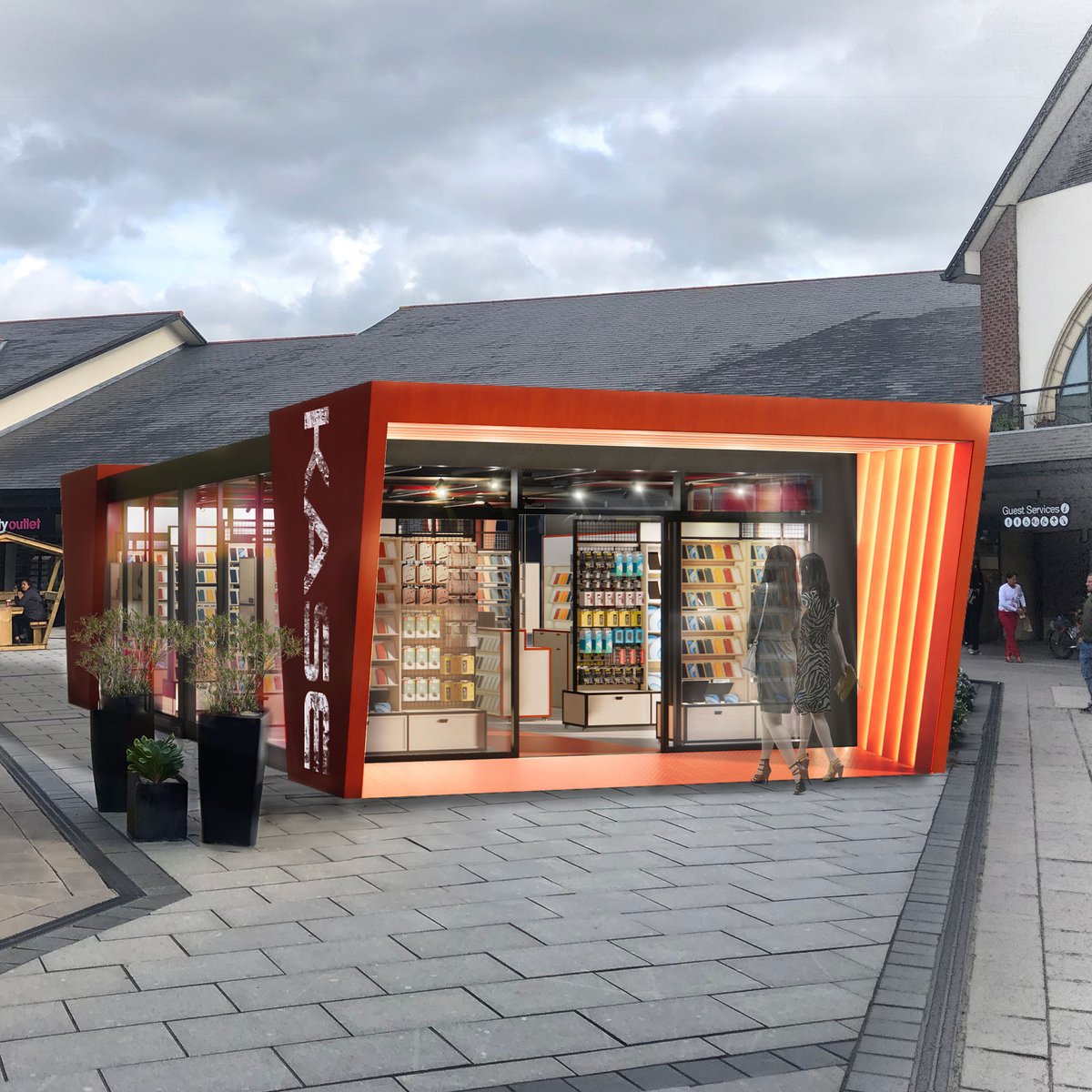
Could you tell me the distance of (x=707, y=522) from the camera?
439 inches

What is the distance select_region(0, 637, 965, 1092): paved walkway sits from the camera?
426 centimetres

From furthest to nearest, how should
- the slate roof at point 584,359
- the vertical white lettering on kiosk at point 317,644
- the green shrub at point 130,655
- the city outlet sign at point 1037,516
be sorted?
1. the slate roof at point 584,359
2. the city outlet sign at point 1037,516
3. the vertical white lettering on kiosk at point 317,644
4. the green shrub at point 130,655

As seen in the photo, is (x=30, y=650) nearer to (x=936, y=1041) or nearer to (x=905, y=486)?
Result: (x=905, y=486)

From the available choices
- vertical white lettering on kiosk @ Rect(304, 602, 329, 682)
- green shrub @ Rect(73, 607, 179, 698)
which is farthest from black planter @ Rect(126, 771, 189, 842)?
vertical white lettering on kiosk @ Rect(304, 602, 329, 682)

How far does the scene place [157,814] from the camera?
765 centimetres

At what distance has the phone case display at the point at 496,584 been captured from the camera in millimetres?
11062

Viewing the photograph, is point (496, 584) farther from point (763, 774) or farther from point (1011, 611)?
point (1011, 611)

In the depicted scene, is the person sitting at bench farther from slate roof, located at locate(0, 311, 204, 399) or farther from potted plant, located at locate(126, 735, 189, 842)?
potted plant, located at locate(126, 735, 189, 842)

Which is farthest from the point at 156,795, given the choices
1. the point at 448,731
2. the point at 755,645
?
the point at 755,645

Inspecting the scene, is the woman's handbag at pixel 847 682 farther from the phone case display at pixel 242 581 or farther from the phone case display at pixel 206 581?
the phone case display at pixel 206 581

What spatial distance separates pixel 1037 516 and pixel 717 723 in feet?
48.6

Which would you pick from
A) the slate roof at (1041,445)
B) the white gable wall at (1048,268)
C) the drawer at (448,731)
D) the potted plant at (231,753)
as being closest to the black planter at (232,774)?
the potted plant at (231,753)

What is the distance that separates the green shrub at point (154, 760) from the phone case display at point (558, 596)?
22.9 feet

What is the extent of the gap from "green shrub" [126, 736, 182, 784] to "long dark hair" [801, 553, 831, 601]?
4.42m
